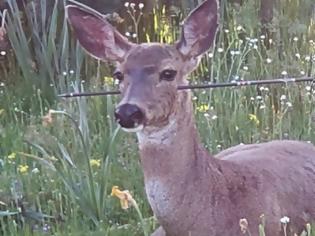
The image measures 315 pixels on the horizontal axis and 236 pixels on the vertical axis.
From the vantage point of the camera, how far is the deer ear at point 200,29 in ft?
16.2

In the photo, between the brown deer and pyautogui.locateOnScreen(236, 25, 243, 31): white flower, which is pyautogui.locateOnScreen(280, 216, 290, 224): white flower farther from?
pyautogui.locateOnScreen(236, 25, 243, 31): white flower

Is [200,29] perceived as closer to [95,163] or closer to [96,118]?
[95,163]

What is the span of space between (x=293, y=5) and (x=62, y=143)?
285 cm

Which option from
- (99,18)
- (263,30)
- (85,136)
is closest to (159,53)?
(99,18)

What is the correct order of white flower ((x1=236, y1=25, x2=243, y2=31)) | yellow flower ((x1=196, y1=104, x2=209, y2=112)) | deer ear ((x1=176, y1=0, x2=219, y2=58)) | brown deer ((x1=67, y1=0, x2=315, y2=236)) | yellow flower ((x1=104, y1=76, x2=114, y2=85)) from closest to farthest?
brown deer ((x1=67, y1=0, x2=315, y2=236)) → deer ear ((x1=176, y1=0, x2=219, y2=58)) → yellow flower ((x1=196, y1=104, x2=209, y2=112)) → yellow flower ((x1=104, y1=76, x2=114, y2=85)) → white flower ((x1=236, y1=25, x2=243, y2=31))

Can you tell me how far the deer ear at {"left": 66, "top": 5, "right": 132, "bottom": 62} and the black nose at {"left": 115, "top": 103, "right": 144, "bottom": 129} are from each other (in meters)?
0.59

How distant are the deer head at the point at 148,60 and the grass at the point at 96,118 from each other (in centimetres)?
40

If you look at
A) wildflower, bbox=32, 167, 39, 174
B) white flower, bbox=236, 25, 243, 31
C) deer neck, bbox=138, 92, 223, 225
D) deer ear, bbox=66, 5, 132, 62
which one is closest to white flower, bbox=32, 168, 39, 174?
wildflower, bbox=32, 167, 39, 174

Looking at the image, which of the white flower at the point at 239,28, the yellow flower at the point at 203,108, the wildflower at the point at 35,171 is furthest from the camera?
the white flower at the point at 239,28

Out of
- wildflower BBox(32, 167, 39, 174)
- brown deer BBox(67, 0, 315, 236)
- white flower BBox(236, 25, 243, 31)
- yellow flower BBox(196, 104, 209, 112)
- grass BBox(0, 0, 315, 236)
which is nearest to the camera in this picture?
brown deer BBox(67, 0, 315, 236)

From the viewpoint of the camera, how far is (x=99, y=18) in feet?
16.6

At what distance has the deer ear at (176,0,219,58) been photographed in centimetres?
493

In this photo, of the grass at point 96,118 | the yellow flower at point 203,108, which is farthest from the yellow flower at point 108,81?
the yellow flower at point 203,108

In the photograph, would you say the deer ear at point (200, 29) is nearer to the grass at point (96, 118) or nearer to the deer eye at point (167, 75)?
the deer eye at point (167, 75)
